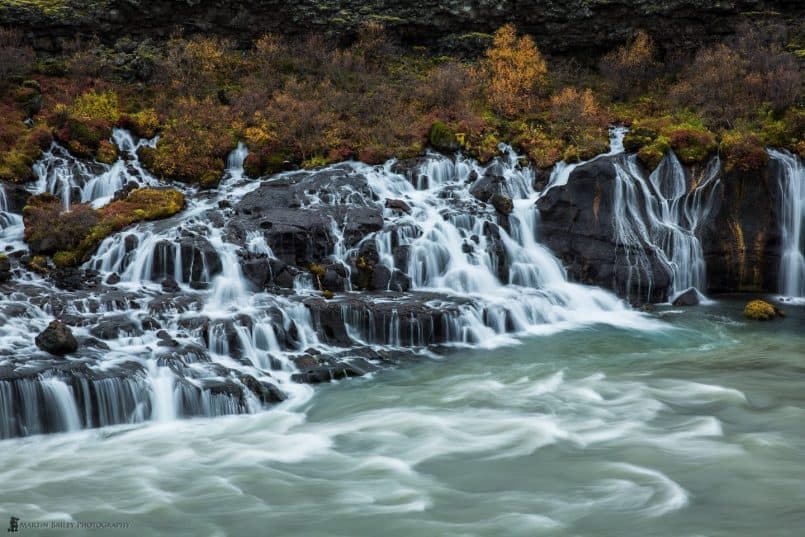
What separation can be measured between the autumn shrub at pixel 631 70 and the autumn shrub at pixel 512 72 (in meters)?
3.31

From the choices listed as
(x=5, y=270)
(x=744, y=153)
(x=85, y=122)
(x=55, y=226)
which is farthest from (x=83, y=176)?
(x=744, y=153)

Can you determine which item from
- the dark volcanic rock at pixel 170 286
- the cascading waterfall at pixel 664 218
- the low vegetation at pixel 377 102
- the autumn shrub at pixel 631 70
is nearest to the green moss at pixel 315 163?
the low vegetation at pixel 377 102

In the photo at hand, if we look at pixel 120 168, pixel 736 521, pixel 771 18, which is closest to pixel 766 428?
pixel 736 521

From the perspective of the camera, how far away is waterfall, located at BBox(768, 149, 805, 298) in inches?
850

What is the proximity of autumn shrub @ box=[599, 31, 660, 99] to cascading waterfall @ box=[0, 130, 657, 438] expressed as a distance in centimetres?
1076

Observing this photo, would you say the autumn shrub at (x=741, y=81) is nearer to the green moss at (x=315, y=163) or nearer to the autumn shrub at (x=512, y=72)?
the autumn shrub at (x=512, y=72)

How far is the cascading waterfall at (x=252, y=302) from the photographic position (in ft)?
41.5

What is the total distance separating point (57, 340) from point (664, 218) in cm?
1862

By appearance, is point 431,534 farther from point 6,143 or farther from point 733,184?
point 6,143

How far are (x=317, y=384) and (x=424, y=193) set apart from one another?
37.9ft

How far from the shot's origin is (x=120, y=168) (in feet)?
81.6

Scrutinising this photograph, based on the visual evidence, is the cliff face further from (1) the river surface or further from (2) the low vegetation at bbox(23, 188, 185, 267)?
(1) the river surface

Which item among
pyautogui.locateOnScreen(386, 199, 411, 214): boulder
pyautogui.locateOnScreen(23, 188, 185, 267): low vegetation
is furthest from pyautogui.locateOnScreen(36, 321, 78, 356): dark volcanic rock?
pyautogui.locateOnScreen(386, 199, 411, 214): boulder

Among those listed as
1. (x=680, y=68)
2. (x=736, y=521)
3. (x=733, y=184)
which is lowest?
(x=736, y=521)
